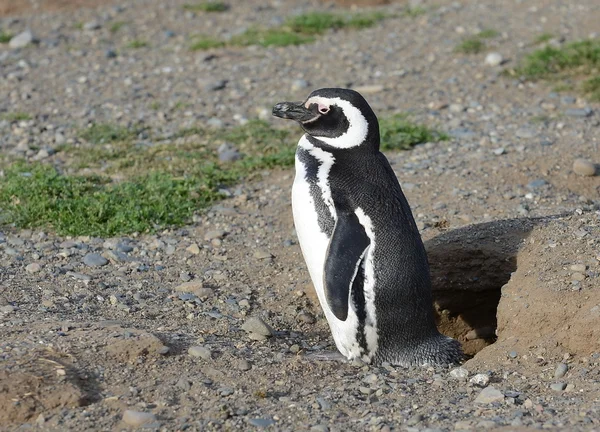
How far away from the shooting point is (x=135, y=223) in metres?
5.17

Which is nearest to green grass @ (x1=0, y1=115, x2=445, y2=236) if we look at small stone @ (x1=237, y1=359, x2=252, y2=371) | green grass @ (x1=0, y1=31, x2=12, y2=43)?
small stone @ (x1=237, y1=359, x2=252, y2=371)

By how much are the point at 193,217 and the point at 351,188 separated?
1.67 metres

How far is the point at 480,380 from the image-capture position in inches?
140

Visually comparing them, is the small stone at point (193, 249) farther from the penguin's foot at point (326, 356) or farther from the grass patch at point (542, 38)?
the grass patch at point (542, 38)

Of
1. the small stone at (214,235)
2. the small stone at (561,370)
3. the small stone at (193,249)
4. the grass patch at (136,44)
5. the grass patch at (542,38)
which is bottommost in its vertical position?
the grass patch at (542,38)

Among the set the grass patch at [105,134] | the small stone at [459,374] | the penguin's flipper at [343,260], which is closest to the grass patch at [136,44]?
the grass patch at [105,134]

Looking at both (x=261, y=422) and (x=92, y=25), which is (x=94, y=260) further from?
(x=92, y=25)

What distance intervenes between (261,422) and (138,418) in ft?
1.28

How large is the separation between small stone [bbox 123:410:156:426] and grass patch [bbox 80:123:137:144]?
3.75m

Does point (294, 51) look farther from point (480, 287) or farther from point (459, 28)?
point (480, 287)

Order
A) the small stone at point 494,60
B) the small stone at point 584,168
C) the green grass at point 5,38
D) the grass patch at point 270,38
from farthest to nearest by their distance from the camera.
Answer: the green grass at point 5,38
the grass patch at point 270,38
the small stone at point 494,60
the small stone at point 584,168

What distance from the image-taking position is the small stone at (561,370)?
3.58m

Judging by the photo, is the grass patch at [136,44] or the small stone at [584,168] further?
the grass patch at [136,44]

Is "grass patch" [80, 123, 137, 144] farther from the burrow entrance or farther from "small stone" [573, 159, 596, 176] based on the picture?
"small stone" [573, 159, 596, 176]
